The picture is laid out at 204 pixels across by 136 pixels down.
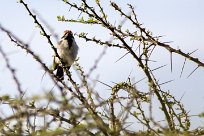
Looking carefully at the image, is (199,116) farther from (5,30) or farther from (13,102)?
(5,30)

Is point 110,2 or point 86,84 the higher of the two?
point 110,2

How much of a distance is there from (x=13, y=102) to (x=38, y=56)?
7.19 ft

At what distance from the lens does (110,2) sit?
Result: 3635mm

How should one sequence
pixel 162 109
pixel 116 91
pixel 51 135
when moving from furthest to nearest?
pixel 116 91
pixel 162 109
pixel 51 135

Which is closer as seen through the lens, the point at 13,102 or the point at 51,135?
the point at 51,135

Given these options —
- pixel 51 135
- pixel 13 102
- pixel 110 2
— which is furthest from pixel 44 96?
pixel 110 2

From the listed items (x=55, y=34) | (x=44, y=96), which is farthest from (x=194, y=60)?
(x=44, y=96)

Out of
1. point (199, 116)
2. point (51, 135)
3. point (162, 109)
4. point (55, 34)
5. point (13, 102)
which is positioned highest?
point (55, 34)

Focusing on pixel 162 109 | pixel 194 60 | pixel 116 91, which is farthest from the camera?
pixel 116 91

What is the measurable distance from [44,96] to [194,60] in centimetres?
189

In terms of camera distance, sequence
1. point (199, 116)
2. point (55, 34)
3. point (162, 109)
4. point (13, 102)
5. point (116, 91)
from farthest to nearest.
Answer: point (55, 34) < point (116, 91) < point (162, 109) < point (199, 116) < point (13, 102)

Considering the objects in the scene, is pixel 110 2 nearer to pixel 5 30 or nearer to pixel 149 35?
pixel 149 35

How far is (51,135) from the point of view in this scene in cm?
128

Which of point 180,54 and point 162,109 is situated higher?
point 180,54
